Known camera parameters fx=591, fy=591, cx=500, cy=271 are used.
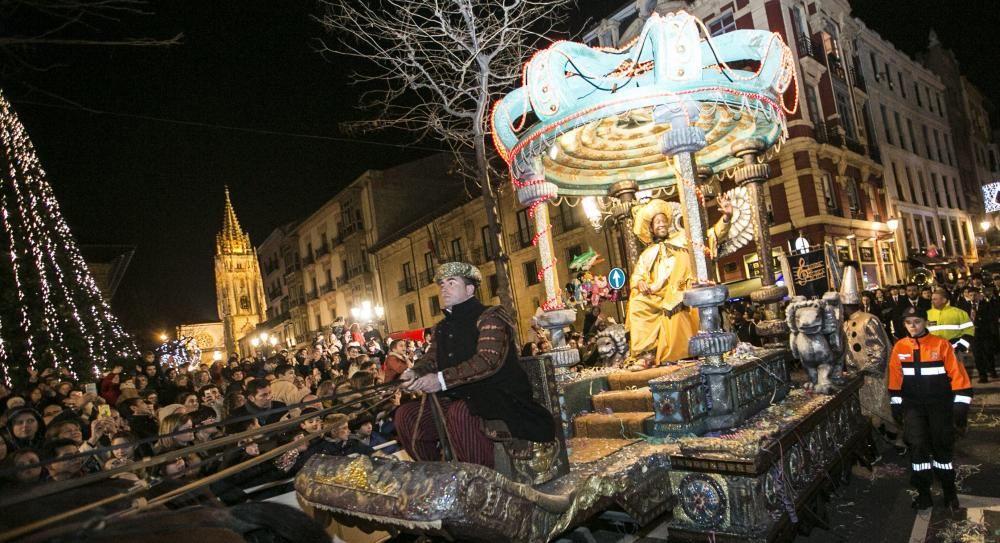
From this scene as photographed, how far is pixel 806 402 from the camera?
231 inches

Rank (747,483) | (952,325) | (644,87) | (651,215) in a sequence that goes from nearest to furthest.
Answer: (747,483)
(644,87)
(651,215)
(952,325)

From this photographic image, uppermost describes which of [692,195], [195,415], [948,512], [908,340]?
[692,195]

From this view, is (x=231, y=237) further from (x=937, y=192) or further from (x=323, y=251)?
(x=937, y=192)

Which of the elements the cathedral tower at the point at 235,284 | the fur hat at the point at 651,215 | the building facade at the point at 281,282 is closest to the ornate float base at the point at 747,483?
the fur hat at the point at 651,215

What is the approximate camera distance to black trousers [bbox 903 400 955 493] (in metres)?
4.99

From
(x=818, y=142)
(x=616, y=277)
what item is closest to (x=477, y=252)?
(x=616, y=277)

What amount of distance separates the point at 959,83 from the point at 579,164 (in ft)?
164

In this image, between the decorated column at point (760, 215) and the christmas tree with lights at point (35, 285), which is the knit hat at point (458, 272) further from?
the christmas tree with lights at point (35, 285)

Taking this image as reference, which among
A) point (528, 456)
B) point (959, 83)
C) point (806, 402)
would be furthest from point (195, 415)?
point (959, 83)

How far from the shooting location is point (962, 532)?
450 cm

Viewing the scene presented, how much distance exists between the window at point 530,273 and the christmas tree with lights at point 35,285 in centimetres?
1812

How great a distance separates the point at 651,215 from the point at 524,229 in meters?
21.2

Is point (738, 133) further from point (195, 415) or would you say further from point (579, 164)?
point (195, 415)

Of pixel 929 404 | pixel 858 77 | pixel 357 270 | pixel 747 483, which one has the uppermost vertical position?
pixel 858 77
